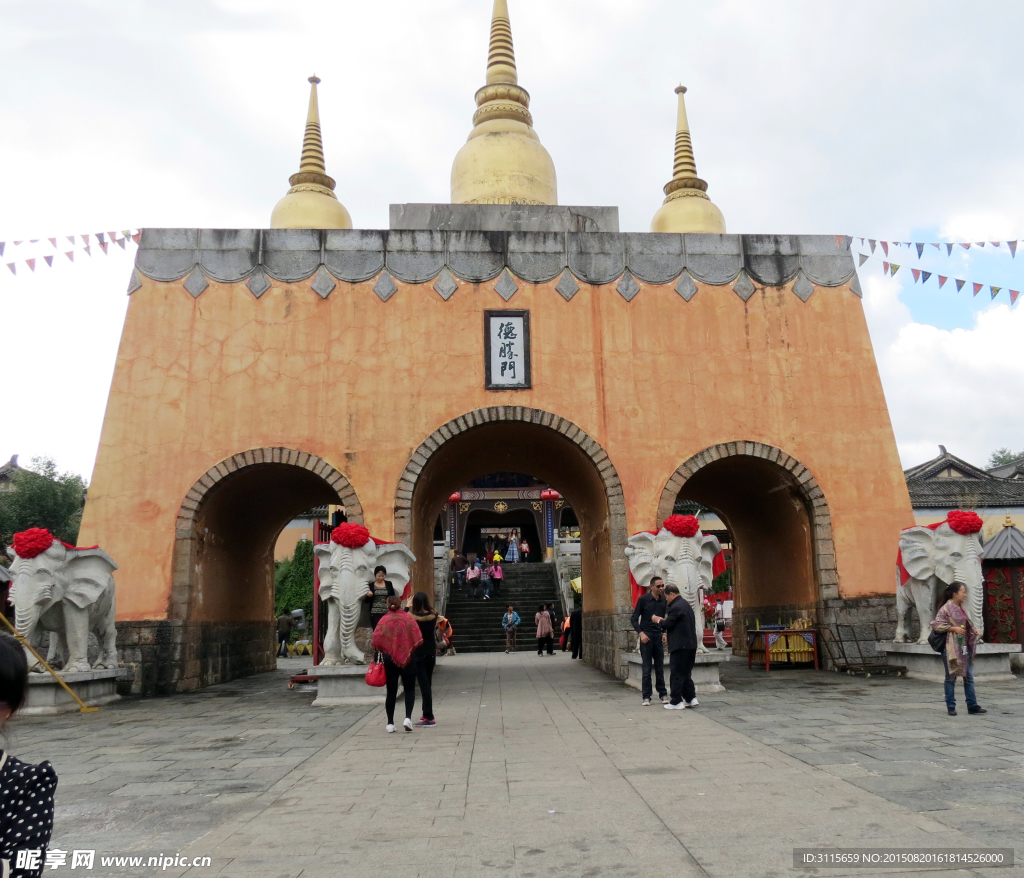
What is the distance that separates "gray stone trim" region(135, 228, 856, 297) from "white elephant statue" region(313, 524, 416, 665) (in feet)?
14.5

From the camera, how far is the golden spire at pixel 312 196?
1484 cm

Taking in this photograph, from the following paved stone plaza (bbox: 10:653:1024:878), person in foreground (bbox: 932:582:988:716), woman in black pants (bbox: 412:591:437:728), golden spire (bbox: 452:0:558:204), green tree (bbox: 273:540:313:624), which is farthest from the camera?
green tree (bbox: 273:540:313:624)

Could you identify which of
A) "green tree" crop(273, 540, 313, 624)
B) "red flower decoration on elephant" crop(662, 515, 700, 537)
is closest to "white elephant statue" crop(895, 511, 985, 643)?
"red flower decoration on elephant" crop(662, 515, 700, 537)

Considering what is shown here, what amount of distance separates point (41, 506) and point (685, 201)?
2145 cm

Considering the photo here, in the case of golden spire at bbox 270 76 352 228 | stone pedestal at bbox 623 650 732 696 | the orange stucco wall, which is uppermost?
golden spire at bbox 270 76 352 228

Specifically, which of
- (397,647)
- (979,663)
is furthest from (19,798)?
(979,663)

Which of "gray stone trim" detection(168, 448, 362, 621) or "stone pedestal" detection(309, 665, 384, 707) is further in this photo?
"gray stone trim" detection(168, 448, 362, 621)

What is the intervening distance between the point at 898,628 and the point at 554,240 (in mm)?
7356

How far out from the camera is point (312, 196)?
15016mm

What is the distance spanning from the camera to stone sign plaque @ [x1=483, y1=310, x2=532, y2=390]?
40.0 ft

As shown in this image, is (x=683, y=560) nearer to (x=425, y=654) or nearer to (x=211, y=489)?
(x=425, y=654)

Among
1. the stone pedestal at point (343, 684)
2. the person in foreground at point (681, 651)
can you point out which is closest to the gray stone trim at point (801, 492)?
the person in foreground at point (681, 651)

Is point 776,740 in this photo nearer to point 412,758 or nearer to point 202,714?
point 412,758

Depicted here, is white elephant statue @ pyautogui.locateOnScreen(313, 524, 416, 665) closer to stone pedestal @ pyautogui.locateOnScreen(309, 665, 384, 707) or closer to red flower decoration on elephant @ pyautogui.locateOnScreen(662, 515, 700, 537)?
stone pedestal @ pyautogui.locateOnScreen(309, 665, 384, 707)
